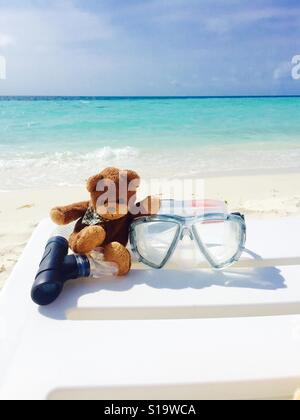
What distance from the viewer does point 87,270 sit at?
3.42 feet

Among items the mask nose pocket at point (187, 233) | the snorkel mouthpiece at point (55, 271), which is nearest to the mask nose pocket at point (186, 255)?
the mask nose pocket at point (187, 233)

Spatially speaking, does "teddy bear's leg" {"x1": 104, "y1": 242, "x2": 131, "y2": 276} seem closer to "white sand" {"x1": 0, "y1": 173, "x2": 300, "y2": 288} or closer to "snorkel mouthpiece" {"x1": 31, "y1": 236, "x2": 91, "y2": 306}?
"snorkel mouthpiece" {"x1": 31, "y1": 236, "x2": 91, "y2": 306}

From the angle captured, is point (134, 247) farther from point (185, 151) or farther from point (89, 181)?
point (185, 151)

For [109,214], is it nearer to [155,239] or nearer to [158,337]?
[155,239]

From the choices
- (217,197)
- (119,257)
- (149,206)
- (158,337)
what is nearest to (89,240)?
(119,257)

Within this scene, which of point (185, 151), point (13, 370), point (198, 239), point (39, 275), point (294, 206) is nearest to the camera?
point (13, 370)

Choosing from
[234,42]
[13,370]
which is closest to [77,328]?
[13,370]

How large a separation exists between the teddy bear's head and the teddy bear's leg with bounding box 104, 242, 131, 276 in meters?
0.09

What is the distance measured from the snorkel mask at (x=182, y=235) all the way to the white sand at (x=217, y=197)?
1.21 m

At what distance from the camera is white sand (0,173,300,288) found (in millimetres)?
2646

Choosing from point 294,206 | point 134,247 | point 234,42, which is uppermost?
point 234,42

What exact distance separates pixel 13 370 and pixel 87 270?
0.33m

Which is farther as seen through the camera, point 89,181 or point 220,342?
point 89,181

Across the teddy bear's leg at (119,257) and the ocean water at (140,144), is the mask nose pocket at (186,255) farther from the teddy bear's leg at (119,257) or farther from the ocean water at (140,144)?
the ocean water at (140,144)
